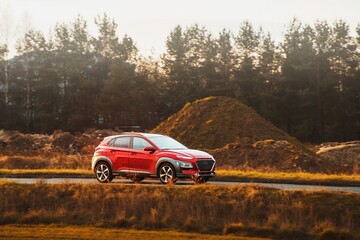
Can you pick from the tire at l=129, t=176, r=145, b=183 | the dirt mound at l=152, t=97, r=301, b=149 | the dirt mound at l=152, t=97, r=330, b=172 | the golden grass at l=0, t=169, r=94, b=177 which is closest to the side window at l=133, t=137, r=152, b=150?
the tire at l=129, t=176, r=145, b=183

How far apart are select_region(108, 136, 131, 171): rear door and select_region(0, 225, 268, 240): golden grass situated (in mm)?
3466

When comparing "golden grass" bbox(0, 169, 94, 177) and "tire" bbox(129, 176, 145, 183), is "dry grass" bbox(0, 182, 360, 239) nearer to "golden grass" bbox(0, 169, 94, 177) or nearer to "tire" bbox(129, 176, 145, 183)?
"tire" bbox(129, 176, 145, 183)

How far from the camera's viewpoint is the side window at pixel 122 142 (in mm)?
23003

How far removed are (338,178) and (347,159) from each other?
1562 cm

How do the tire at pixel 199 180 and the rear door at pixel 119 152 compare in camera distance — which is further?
the rear door at pixel 119 152

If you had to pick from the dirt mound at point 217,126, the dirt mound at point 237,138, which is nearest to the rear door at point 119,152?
the dirt mound at point 237,138

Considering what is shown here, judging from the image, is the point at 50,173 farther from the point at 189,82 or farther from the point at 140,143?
the point at 189,82

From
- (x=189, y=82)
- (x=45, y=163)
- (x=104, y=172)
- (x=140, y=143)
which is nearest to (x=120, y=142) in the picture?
(x=140, y=143)

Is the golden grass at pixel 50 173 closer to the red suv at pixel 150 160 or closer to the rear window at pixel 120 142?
the red suv at pixel 150 160

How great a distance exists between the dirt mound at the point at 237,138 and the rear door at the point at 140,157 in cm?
1002

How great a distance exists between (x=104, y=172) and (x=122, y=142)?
151 centimetres

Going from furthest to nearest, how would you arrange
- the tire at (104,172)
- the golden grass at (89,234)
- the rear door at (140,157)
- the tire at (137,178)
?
the tire at (104,172) < the tire at (137,178) < the rear door at (140,157) < the golden grass at (89,234)

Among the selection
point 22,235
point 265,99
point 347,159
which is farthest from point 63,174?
point 265,99

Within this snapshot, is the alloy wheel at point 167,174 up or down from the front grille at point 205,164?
down
